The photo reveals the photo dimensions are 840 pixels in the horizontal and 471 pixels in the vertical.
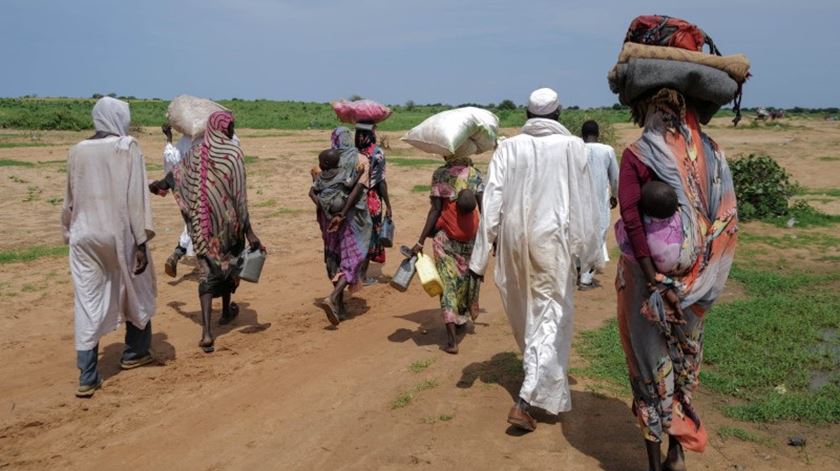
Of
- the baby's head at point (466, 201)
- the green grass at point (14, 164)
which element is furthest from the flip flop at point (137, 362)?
the green grass at point (14, 164)

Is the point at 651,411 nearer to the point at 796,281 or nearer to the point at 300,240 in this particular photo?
the point at 796,281

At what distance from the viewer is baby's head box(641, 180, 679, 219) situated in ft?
11.1

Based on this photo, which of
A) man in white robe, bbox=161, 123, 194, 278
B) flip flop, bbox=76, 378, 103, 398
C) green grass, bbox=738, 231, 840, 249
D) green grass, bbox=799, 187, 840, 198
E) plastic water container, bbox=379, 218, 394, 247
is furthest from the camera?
green grass, bbox=799, 187, 840, 198

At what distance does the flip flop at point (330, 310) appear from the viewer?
639 centimetres

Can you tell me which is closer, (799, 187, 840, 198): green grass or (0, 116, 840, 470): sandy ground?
(0, 116, 840, 470): sandy ground

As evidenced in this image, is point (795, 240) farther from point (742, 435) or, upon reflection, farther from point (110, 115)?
point (110, 115)

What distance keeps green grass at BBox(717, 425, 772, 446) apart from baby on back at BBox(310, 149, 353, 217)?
378 centimetres

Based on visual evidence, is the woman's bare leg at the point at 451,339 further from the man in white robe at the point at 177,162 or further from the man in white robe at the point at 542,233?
the man in white robe at the point at 177,162

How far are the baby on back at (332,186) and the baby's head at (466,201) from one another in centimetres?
146

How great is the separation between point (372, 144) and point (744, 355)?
402 centimetres

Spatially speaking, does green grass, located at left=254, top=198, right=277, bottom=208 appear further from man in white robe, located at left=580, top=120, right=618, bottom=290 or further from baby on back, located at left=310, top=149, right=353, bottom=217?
man in white robe, located at left=580, top=120, right=618, bottom=290

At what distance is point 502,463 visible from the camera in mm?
3992

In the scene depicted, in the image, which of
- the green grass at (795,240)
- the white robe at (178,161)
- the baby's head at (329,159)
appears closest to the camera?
the baby's head at (329,159)

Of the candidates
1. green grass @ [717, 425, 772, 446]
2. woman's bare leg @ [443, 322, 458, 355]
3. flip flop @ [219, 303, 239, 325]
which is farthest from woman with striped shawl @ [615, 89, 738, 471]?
flip flop @ [219, 303, 239, 325]
